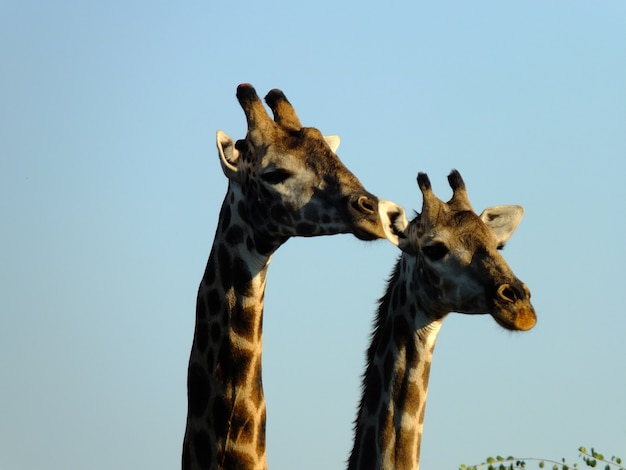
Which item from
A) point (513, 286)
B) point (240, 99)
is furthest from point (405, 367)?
point (240, 99)

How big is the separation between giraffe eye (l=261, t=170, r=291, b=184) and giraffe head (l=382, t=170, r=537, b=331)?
170 centimetres

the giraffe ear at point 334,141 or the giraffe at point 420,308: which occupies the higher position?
the giraffe ear at point 334,141

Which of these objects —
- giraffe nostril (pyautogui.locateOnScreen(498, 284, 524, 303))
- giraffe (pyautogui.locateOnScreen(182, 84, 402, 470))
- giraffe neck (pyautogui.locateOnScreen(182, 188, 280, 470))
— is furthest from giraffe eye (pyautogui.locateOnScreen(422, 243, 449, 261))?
giraffe neck (pyautogui.locateOnScreen(182, 188, 280, 470))

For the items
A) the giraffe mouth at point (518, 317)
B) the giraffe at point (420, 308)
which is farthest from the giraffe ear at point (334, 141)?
the giraffe mouth at point (518, 317)

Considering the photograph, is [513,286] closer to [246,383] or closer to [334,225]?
[334,225]

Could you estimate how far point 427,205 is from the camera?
1190 centimetres

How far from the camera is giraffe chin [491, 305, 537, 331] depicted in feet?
34.0

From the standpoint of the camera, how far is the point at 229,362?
986cm

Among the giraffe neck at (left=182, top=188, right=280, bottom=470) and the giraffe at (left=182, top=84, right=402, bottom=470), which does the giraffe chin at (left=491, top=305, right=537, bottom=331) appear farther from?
the giraffe neck at (left=182, top=188, right=280, bottom=470)

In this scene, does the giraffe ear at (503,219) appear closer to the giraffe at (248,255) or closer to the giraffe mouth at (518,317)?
the giraffe mouth at (518,317)

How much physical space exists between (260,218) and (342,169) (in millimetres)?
772

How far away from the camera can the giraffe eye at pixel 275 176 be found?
10.3 m

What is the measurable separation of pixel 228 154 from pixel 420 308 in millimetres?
2310

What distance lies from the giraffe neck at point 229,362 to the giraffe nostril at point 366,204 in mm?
879
